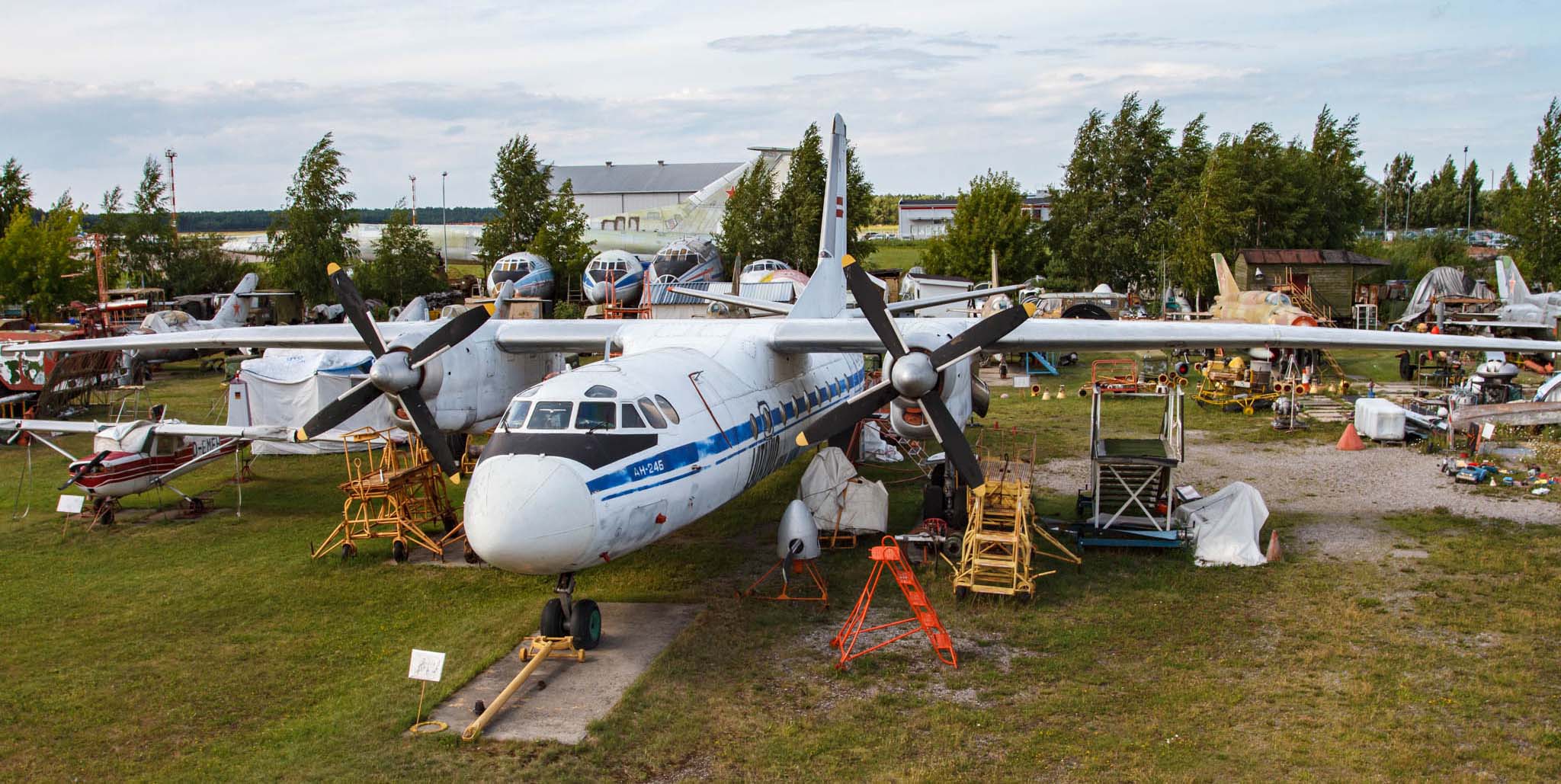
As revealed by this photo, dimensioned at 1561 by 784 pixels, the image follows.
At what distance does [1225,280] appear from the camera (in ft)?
142

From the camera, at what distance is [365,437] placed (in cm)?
1755

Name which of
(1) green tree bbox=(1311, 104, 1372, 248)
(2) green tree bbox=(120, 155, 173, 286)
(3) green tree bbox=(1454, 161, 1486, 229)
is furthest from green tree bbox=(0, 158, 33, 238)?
(3) green tree bbox=(1454, 161, 1486, 229)

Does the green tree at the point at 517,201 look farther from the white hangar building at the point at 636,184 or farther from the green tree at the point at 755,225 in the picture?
the white hangar building at the point at 636,184

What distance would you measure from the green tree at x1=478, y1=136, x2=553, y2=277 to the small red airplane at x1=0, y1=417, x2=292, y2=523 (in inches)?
1493

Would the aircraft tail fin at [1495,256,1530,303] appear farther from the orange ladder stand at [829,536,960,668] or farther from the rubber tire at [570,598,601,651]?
the rubber tire at [570,598,601,651]

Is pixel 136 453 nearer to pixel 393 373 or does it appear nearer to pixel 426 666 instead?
pixel 393 373

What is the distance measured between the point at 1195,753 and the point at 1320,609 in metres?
5.15

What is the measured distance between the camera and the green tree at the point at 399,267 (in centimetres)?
5600

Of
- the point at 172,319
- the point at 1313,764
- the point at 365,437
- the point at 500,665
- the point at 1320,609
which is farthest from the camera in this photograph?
the point at 172,319

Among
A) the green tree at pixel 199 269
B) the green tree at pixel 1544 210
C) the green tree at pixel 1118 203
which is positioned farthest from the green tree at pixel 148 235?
the green tree at pixel 1544 210

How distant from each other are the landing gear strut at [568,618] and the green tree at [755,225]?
48.2 meters

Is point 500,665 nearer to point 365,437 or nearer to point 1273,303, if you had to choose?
point 365,437

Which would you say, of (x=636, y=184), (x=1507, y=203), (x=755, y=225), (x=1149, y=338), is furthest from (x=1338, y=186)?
(x=636, y=184)

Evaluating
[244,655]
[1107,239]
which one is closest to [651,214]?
[1107,239]
